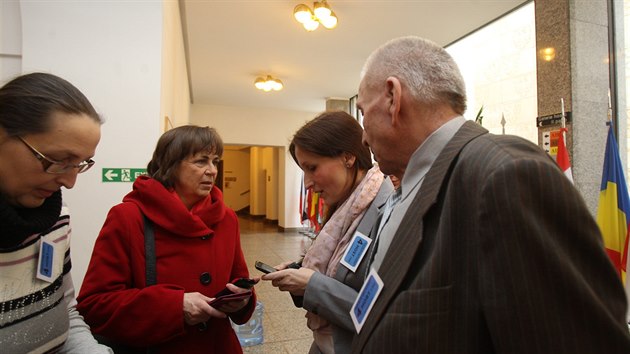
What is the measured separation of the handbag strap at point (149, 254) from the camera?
1310mm

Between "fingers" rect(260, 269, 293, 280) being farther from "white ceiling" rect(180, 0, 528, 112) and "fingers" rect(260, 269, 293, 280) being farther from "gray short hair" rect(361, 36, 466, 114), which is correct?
"white ceiling" rect(180, 0, 528, 112)

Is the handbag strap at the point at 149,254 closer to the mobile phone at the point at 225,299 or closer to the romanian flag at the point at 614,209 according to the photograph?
the mobile phone at the point at 225,299

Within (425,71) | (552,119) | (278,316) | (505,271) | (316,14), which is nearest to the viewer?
(505,271)

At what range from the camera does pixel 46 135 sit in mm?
857

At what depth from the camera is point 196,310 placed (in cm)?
125

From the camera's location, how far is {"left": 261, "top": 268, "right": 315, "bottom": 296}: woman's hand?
4.01 ft

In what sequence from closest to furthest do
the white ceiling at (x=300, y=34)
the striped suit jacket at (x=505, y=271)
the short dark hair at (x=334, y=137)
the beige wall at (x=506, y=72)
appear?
the striped suit jacket at (x=505, y=271), the short dark hair at (x=334, y=137), the beige wall at (x=506, y=72), the white ceiling at (x=300, y=34)

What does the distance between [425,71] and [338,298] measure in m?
0.71

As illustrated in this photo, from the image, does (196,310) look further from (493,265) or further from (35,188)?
(493,265)

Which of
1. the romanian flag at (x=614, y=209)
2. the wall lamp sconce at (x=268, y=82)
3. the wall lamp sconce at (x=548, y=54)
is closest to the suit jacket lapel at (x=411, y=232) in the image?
the romanian flag at (x=614, y=209)

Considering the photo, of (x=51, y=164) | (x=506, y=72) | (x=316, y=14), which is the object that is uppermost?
(x=316, y=14)

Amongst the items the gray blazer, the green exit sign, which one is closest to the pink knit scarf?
the gray blazer

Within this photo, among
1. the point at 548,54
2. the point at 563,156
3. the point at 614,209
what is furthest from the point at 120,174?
the point at 548,54

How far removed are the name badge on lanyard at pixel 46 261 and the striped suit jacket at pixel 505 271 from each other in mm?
838
